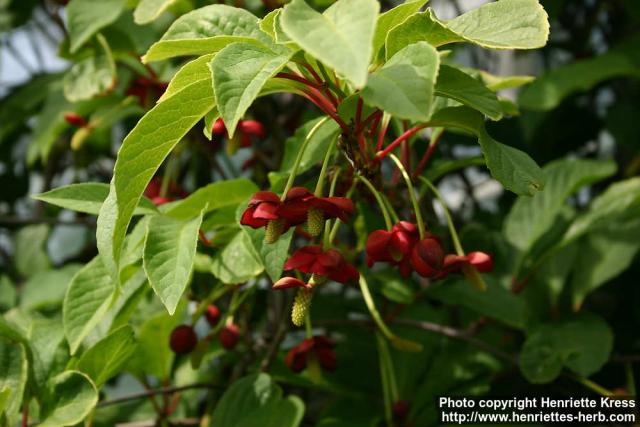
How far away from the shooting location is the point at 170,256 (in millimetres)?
871

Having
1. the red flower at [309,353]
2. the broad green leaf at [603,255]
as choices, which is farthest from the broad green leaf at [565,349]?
the red flower at [309,353]

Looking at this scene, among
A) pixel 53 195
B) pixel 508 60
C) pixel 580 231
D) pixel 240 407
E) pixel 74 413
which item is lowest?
pixel 508 60

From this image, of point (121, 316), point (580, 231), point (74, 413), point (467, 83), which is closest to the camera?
point (467, 83)

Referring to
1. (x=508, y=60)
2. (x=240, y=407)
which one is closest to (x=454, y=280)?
(x=240, y=407)

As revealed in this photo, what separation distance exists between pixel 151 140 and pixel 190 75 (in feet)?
0.29

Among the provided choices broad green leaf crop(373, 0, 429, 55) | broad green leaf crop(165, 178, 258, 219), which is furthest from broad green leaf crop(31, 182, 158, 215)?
broad green leaf crop(373, 0, 429, 55)

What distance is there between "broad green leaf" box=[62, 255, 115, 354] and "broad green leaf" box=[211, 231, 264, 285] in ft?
0.49

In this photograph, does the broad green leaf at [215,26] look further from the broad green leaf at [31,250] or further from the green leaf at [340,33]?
the broad green leaf at [31,250]

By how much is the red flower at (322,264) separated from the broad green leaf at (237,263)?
13 cm

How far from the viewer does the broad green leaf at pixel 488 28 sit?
29.8 inches

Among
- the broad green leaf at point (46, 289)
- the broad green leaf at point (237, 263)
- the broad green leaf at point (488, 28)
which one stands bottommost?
the broad green leaf at point (46, 289)

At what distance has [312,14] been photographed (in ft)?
2.19

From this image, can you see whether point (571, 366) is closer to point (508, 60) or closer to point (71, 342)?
point (71, 342)

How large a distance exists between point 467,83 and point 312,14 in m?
0.22
